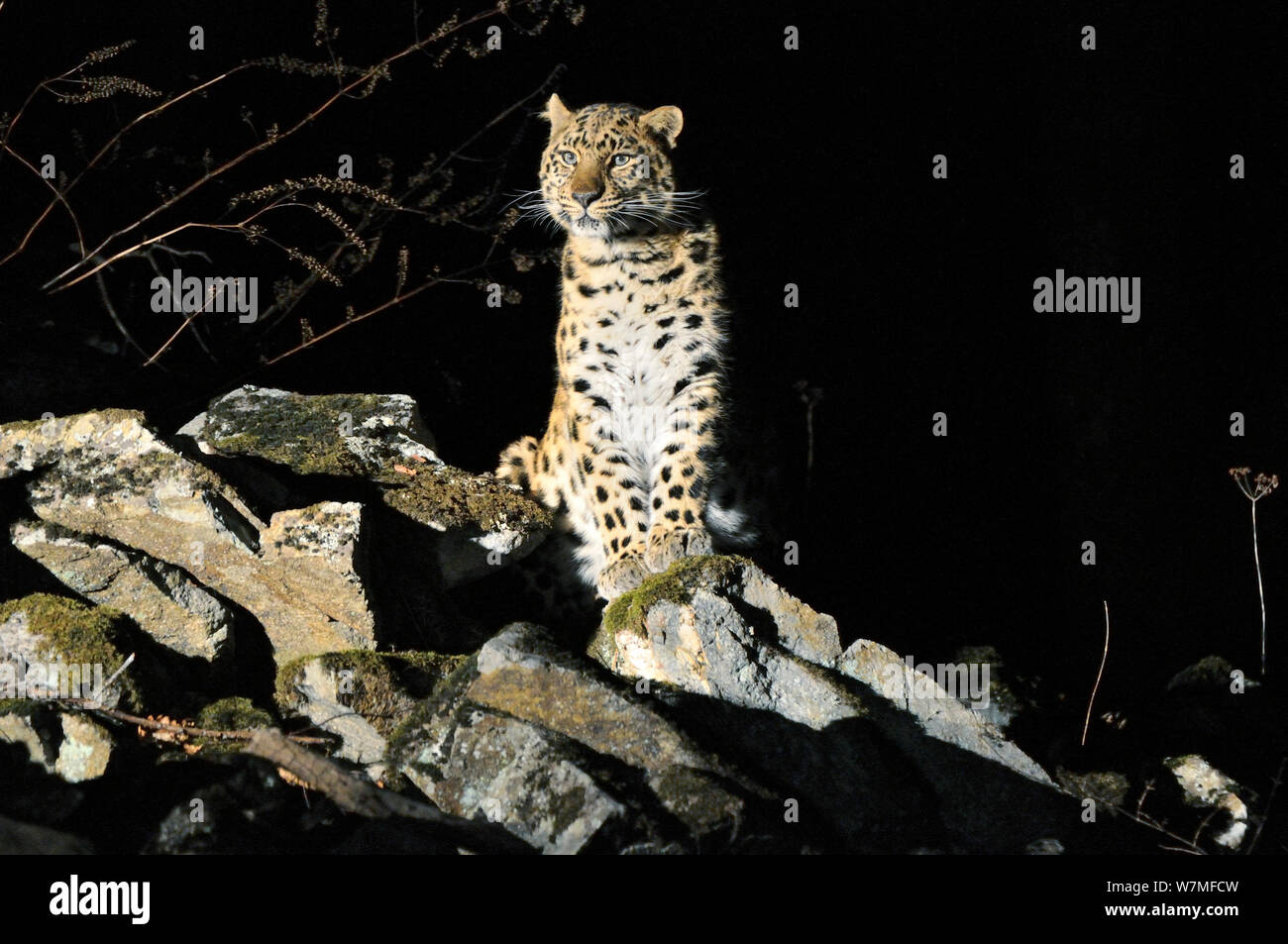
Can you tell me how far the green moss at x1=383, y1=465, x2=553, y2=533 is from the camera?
532 cm

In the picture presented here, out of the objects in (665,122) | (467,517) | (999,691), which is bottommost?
(999,691)

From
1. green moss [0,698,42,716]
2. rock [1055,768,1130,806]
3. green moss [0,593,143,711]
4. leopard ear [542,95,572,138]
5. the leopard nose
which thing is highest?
leopard ear [542,95,572,138]

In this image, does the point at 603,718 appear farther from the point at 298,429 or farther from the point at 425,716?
the point at 298,429

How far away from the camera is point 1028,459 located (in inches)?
335

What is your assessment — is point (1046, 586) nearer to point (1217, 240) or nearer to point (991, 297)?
point (991, 297)

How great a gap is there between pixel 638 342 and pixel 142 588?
103 inches

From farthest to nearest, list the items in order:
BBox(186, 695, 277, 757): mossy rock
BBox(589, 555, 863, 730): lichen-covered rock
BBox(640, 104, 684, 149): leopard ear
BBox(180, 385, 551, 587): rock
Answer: BBox(640, 104, 684, 149): leopard ear < BBox(180, 385, 551, 587): rock < BBox(589, 555, 863, 730): lichen-covered rock < BBox(186, 695, 277, 757): mossy rock

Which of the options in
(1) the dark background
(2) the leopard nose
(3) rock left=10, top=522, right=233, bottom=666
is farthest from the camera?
(1) the dark background

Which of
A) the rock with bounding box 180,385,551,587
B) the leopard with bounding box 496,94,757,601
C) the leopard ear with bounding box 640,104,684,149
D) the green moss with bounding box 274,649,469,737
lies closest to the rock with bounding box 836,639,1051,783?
the green moss with bounding box 274,649,469,737

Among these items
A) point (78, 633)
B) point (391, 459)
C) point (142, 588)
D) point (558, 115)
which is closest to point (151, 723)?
point (78, 633)

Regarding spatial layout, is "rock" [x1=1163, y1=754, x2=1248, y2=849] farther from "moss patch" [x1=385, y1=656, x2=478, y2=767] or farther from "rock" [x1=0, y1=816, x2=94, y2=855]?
"rock" [x1=0, y1=816, x2=94, y2=855]

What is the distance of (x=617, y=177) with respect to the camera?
20.2 ft

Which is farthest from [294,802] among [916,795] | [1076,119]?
[1076,119]

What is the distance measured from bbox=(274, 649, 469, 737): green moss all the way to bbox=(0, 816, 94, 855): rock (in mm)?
1023
